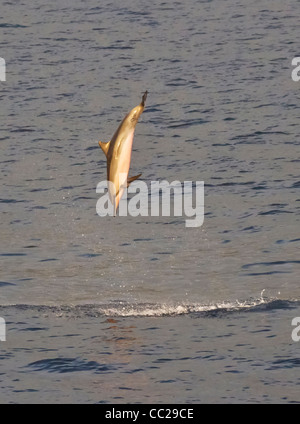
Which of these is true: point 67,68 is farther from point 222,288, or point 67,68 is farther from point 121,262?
point 222,288

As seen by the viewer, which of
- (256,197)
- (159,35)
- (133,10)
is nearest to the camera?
(256,197)

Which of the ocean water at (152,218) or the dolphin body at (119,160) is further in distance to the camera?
the ocean water at (152,218)

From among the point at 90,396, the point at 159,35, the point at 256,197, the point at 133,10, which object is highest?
the point at 133,10

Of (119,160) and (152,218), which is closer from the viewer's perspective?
(119,160)

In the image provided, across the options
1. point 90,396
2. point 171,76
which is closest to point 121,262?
point 90,396

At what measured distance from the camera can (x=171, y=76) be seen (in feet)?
159

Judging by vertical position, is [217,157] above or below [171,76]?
below

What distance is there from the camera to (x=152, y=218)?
3369 centimetres

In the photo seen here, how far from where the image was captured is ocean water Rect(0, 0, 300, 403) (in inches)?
882

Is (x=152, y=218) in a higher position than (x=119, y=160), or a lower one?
higher

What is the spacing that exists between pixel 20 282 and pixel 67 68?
23.6 metres

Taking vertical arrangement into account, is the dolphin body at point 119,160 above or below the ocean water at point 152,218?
below

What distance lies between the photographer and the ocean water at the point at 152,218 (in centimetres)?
2241

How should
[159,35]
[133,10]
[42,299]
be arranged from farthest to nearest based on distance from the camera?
1. [133,10]
2. [159,35]
3. [42,299]
